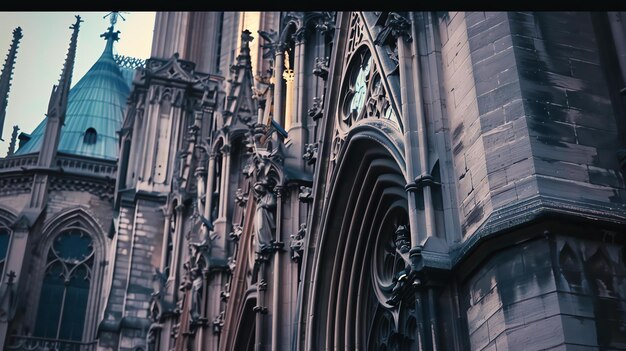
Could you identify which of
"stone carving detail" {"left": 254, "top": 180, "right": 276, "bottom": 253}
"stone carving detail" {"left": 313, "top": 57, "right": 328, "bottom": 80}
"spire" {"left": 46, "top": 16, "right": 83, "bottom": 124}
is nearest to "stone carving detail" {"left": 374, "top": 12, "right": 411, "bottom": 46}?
"stone carving detail" {"left": 313, "top": 57, "right": 328, "bottom": 80}

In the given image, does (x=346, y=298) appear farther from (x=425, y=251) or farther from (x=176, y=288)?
(x=176, y=288)

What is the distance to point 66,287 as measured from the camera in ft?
133

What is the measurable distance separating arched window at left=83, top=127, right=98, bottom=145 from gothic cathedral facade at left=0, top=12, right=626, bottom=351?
1912 cm

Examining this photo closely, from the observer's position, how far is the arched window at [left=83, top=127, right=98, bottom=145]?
4994 centimetres

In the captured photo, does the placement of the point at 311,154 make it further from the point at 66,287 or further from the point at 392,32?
the point at 66,287

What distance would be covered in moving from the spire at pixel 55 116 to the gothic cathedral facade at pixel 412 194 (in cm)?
1258

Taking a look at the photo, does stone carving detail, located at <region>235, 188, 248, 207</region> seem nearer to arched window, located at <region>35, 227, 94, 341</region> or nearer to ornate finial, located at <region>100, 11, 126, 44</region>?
arched window, located at <region>35, 227, 94, 341</region>

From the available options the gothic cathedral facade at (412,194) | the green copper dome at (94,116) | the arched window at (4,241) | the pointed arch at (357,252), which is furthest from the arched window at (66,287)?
the pointed arch at (357,252)

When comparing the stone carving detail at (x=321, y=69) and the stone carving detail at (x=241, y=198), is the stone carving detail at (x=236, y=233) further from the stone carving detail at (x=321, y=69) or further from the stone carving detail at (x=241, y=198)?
the stone carving detail at (x=321, y=69)

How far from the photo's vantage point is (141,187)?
37031 mm

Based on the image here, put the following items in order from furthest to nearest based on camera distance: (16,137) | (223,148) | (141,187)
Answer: (16,137)
(141,187)
(223,148)

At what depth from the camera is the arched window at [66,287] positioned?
3956 centimetres

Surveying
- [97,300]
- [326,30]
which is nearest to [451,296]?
[326,30]

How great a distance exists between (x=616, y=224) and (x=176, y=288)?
2102 centimetres
